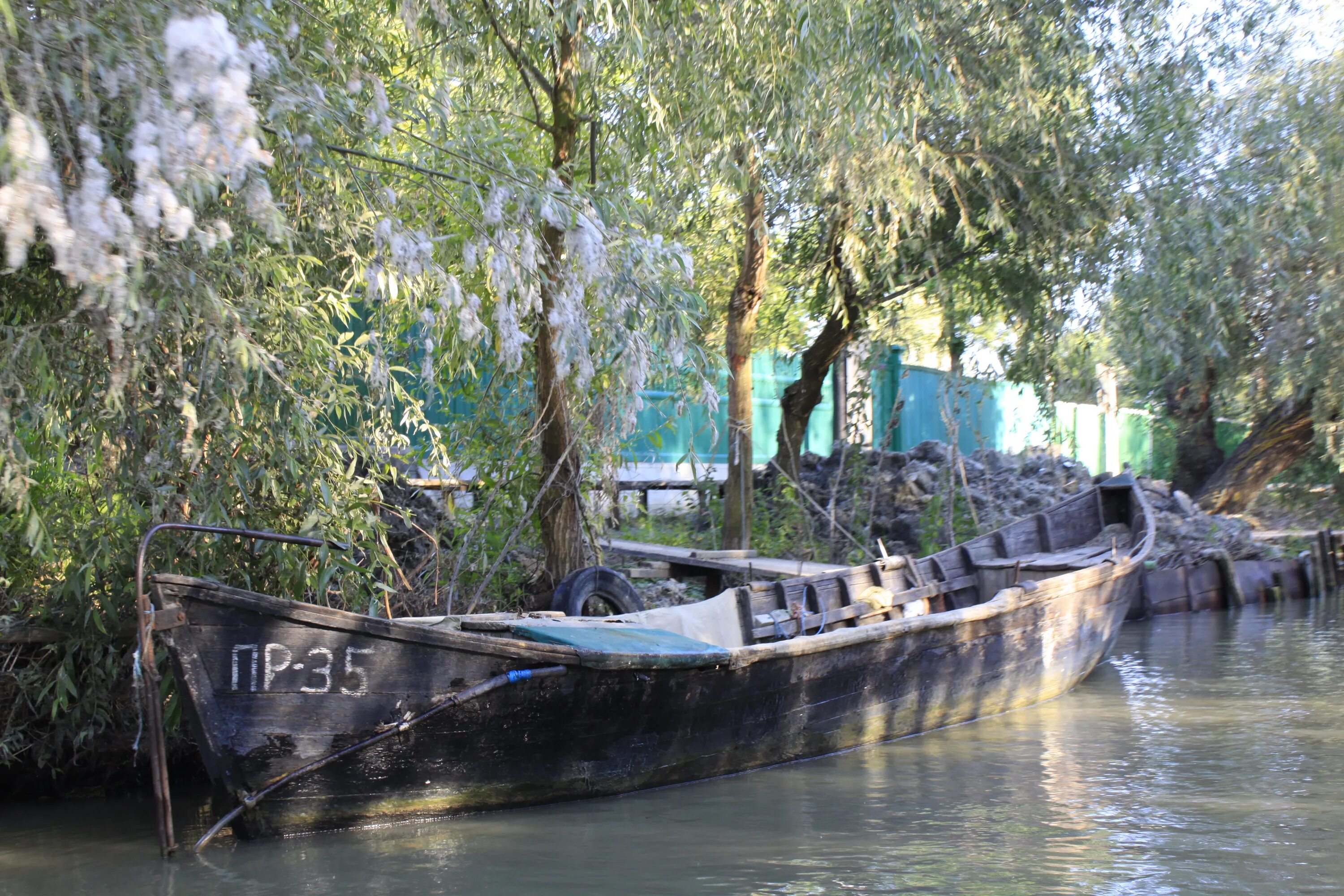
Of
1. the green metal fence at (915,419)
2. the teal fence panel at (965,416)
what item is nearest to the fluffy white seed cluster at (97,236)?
the green metal fence at (915,419)

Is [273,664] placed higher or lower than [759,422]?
lower

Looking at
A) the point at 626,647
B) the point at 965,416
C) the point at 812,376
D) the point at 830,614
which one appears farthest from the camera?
the point at 965,416

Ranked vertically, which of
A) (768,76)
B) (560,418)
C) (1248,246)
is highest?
Result: (768,76)

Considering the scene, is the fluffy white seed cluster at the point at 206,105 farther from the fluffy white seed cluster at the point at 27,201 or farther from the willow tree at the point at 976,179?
the willow tree at the point at 976,179

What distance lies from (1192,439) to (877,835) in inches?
601

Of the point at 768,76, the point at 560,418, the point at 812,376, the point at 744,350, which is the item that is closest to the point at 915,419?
the point at 812,376

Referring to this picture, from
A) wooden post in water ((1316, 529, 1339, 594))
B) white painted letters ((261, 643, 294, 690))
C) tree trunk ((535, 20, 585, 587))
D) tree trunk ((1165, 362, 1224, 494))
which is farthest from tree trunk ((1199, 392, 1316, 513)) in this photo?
white painted letters ((261, 643, 294, 690))

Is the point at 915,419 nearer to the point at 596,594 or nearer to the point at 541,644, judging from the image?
the point at 596,594

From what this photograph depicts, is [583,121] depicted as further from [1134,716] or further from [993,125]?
[1134,716]

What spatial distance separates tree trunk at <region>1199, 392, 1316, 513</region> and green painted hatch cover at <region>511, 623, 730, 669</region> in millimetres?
13164

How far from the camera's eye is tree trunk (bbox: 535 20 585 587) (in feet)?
26.6

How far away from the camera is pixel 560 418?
8430mm

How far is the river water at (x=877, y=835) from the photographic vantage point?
4.96 metres

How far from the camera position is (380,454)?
7.68m
